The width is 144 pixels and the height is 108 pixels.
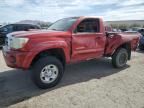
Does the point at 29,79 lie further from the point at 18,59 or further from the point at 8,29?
the point at 8,29

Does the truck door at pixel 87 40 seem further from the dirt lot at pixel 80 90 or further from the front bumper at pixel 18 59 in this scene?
the front bumper at pixel 18 59

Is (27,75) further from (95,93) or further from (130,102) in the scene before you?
(130,102)

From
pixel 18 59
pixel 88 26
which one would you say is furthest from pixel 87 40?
pixel 18 59

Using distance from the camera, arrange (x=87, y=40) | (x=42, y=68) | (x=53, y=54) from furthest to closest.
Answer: (x=87, y=40), (x=53, y=54), (x=42, y=68)

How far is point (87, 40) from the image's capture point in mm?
5602

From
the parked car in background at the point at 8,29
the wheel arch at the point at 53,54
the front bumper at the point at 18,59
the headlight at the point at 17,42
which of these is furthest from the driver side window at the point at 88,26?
the parked car in background at the point at 8,29

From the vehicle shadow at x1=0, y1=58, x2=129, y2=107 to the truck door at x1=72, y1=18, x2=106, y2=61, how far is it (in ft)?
2.06

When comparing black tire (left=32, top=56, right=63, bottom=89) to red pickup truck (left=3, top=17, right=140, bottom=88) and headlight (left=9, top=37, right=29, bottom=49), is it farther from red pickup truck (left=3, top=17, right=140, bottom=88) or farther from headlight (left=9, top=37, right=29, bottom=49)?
headlight (left=9, top=37, right=29, bottom=49)

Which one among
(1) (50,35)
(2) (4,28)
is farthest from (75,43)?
(2) (4,28)

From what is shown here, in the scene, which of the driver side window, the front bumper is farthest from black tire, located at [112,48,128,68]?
the front bumper

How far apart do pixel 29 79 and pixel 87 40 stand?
6.81 feet

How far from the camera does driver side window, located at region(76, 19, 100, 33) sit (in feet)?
18.1

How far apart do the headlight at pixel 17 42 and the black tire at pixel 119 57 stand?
11.7 ft

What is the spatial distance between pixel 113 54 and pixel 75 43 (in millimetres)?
2060
